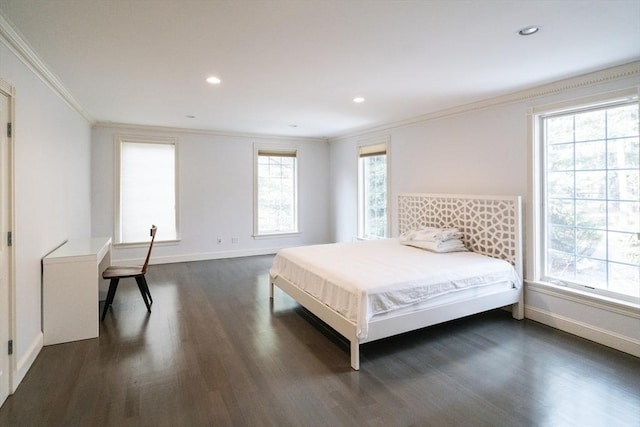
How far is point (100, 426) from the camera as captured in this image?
196 cm

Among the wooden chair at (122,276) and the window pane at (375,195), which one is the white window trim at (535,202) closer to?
the window pane at (375,195)

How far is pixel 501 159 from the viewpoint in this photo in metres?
3.86

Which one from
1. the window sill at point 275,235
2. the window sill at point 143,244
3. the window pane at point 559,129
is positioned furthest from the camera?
the window sill at point 275,235

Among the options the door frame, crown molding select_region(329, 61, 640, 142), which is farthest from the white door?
crown molding select_region(329, 61, 640, 142)

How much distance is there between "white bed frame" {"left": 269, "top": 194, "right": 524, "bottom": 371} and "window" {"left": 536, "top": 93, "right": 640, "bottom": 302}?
0.32 meters

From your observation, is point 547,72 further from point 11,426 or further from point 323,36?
point 11,426

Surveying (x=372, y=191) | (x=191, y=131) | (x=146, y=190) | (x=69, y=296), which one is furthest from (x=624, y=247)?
(x=146, y=190)

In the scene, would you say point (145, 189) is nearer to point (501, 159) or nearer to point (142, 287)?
point (142, 287)

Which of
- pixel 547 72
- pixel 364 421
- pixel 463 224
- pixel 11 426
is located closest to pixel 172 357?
pixel 11 426

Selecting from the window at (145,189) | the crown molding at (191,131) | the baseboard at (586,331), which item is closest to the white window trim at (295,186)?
the crown molding at (191,131)

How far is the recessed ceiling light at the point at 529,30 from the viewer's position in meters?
2.25

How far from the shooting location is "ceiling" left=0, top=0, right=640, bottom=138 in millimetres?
2037

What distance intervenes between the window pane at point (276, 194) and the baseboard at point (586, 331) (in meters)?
4.66

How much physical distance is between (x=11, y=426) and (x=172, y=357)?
1003mm
